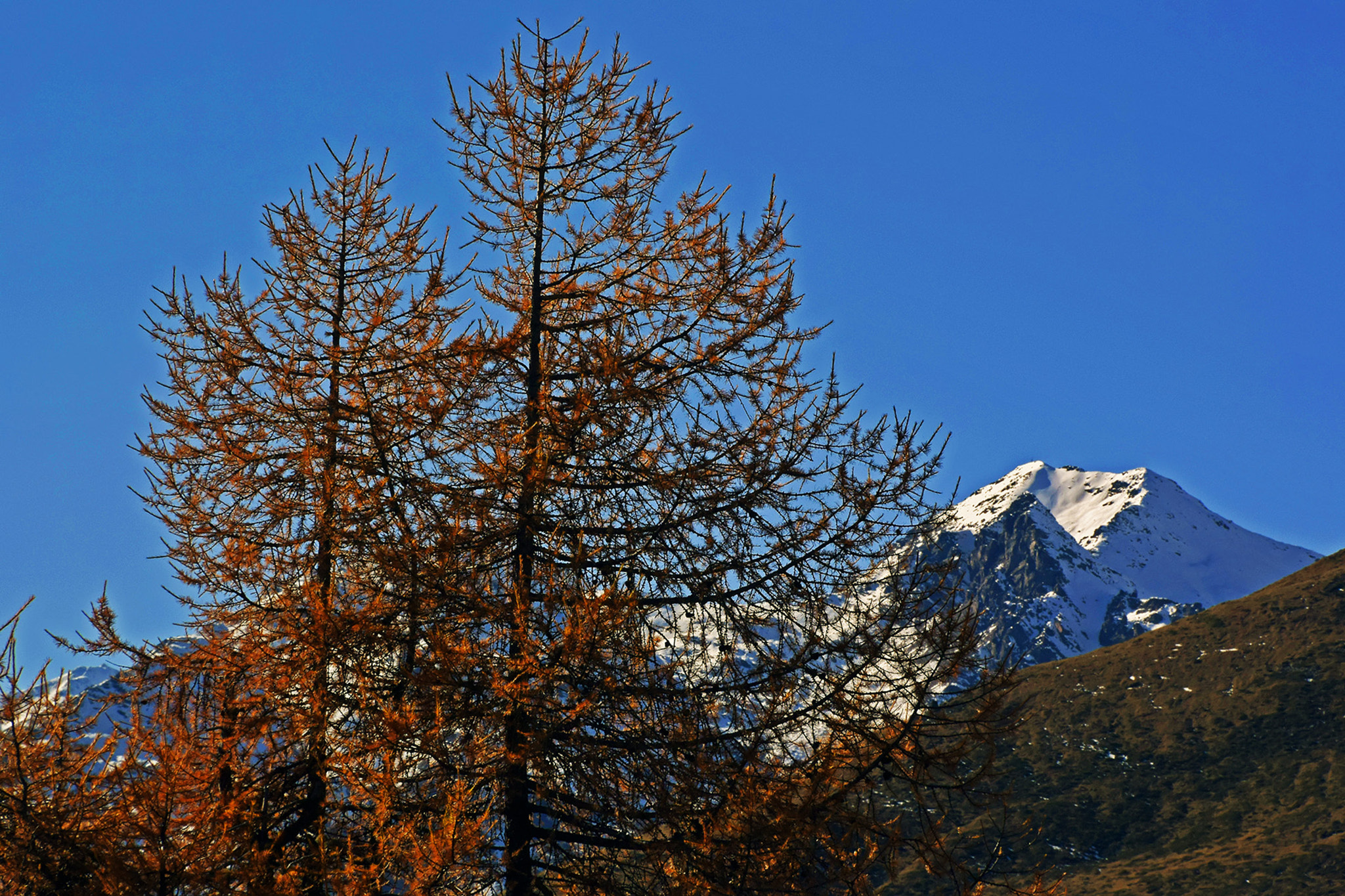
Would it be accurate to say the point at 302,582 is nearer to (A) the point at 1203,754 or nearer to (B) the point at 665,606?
(B) the point at 665,606

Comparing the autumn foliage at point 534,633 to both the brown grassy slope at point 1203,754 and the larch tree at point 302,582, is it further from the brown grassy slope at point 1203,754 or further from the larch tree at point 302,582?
the brown grassy slope at point 1203,754

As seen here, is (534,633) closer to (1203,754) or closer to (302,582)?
(302,582)

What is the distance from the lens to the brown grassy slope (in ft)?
220

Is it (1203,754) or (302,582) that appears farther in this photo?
(1203,754)

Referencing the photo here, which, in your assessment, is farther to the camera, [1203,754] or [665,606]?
[1203,754]

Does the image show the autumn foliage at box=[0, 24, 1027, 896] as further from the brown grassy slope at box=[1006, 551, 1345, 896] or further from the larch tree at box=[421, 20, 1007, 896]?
the brown grassy slope at box=[1006, 551, 1345, 896]

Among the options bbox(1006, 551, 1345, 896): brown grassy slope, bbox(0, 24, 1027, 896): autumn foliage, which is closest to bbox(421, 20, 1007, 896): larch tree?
bbox(0, 24, 1027, 896): autumn foliage

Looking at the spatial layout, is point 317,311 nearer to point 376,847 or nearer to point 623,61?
point 623,61

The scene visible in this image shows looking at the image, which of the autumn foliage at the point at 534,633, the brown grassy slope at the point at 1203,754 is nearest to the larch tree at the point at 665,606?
the autumn foliage at the point at 534,633

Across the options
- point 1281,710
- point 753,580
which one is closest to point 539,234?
point 753,580

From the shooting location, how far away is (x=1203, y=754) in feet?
266

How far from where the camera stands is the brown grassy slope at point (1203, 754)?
67.2 m

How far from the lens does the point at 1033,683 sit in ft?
303

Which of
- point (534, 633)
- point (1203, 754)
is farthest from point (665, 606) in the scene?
point (1203, 754)
